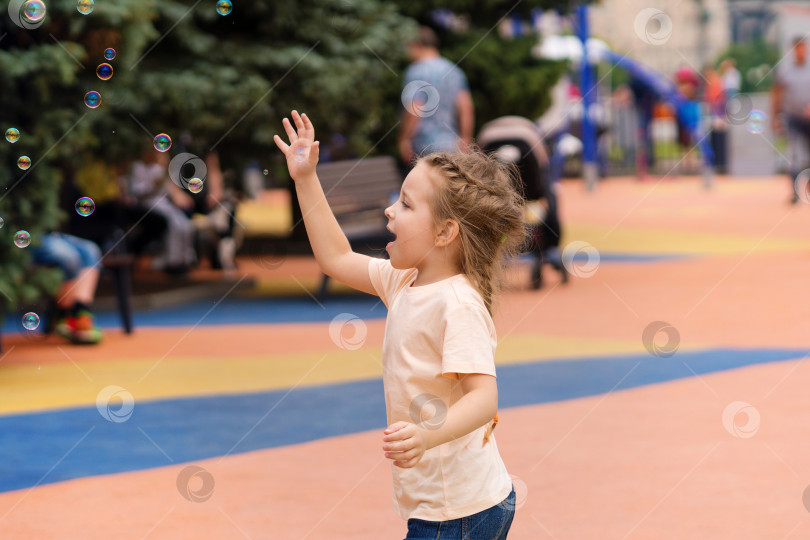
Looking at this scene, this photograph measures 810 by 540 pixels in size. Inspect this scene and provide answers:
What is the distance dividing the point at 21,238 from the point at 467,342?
16.2 feet

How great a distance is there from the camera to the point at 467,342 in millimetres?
2516

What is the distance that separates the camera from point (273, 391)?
621 centimetres

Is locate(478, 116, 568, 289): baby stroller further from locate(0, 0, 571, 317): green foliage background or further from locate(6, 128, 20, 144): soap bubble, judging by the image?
locate(6, 128, 20, 144): soap bubble

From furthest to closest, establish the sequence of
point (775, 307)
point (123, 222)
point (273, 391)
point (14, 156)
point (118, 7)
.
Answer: point (123, 222), point (775, 307), point (118, 7), point (14, 156), point (273, 391)

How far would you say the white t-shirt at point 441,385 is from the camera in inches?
99.6

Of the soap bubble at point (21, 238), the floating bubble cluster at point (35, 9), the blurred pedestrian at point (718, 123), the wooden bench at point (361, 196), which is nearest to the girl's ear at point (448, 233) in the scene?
the floating bubble cluster at point (35, 9)

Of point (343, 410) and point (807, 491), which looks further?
point (343, 410)

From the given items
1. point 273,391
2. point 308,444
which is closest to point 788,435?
point 308,444

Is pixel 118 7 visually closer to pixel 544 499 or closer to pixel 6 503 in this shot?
pixel 6 503

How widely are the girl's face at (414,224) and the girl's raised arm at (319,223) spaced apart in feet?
0.93

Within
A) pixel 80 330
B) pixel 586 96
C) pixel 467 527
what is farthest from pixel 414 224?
pixel 586 96

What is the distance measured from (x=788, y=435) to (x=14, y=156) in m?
4.77

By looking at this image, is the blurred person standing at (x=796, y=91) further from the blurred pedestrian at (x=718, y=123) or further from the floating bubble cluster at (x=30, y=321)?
the floating bubble cluster at (x=30, y=321)

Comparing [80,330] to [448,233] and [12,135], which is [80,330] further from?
[448,233]
